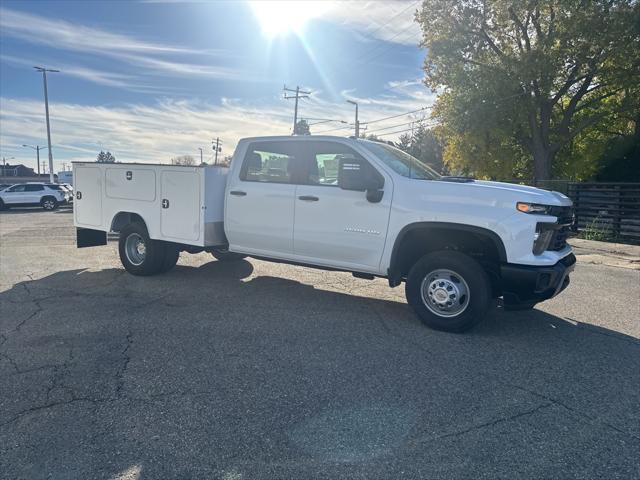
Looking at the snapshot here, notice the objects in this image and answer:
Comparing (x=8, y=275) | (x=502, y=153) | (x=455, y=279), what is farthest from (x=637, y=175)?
(x=8, y=275)

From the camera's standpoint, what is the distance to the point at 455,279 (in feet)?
16.7

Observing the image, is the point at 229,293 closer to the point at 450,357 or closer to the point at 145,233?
the point at 145,233

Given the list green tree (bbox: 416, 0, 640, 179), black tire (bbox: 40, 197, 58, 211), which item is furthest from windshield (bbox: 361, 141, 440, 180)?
black tire (bbox: 40, 197, 58, 211)

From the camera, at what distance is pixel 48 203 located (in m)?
28.2

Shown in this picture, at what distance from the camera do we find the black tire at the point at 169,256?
24.8 ft

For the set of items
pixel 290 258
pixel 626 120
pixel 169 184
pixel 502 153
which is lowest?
pixel 290 258

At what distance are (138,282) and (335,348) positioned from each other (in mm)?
3956

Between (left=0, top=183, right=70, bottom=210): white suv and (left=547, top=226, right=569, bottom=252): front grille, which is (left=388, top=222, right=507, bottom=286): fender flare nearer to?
(left=547, top=226, right=569, bottom=252): front grille

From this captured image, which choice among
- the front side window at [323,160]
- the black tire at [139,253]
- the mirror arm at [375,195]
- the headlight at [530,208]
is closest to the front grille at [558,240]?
the headlight at [530,208]

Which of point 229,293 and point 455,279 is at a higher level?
point 455,279

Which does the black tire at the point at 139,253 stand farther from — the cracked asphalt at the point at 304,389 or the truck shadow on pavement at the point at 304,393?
the truck shadow on pavement at the point at 304,393

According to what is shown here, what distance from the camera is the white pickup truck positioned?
15.7ft

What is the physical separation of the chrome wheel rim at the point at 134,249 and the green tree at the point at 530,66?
67.1 ft

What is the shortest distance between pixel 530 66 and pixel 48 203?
2676cm
